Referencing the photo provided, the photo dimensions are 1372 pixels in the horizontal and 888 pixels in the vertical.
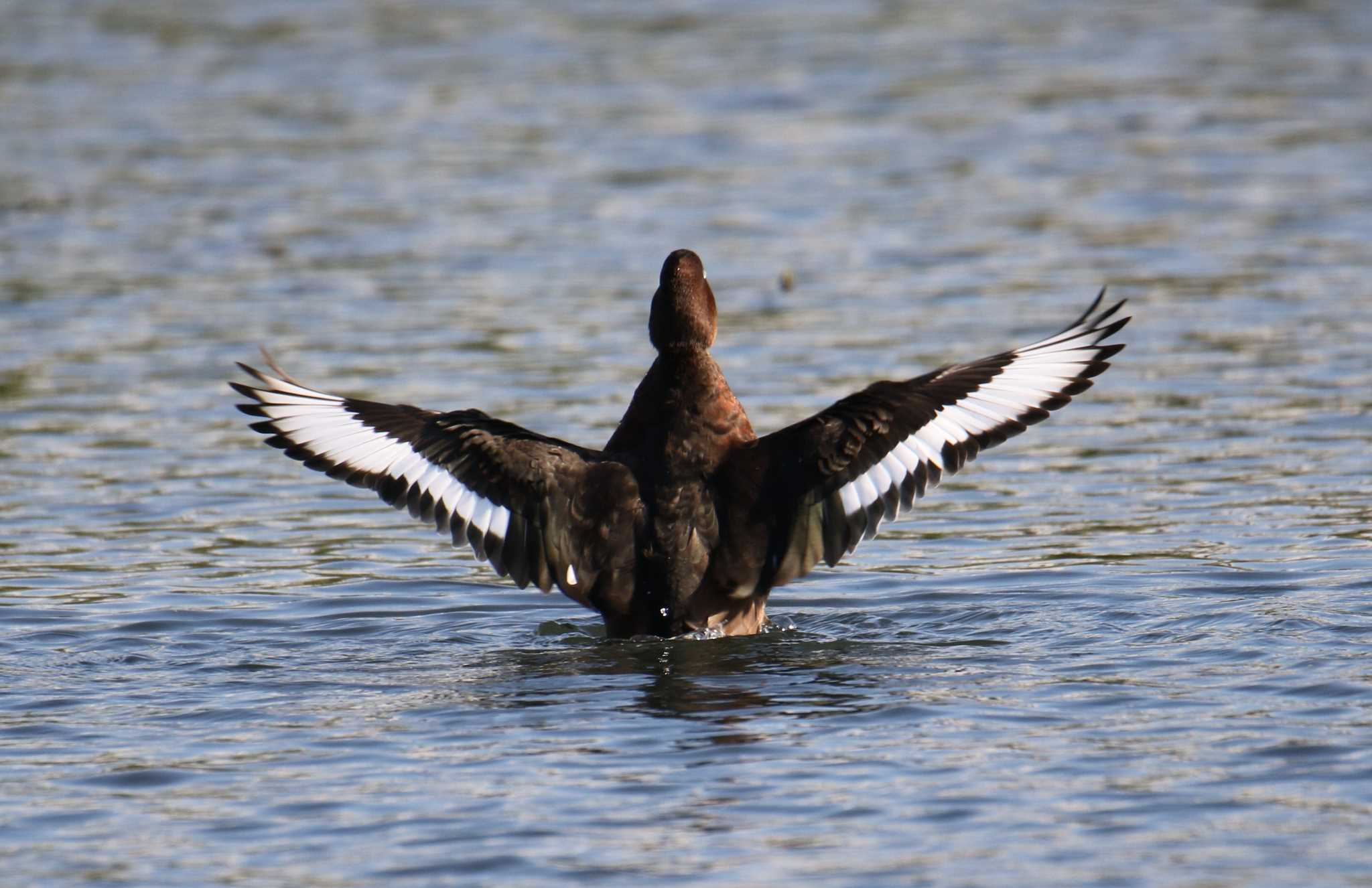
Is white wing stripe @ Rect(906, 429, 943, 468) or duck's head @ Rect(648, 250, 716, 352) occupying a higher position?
duck's head @ Rect(648, 250, 716, 352)

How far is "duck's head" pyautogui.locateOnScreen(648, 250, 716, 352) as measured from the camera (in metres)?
8.74

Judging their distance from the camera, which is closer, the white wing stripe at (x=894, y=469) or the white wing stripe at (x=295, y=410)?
the white wing stripe at (x=894, y=469)

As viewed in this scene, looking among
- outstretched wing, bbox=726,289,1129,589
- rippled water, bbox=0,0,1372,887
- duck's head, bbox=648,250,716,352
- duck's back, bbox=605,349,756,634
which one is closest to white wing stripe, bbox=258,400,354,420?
rippled water, bbox=0,0,1372,887

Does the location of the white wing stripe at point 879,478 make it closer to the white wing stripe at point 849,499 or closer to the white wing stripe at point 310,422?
the white wing stripe at point 849,499

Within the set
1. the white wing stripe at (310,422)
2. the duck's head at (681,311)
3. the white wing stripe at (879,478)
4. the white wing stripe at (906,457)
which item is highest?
the duck's head at (681,311)

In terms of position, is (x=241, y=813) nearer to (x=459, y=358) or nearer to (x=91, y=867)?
(x=91, y=867)

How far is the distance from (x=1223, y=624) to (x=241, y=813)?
163 inches

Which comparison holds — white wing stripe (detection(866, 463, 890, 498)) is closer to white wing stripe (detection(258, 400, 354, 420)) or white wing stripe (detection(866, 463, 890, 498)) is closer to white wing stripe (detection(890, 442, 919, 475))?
white wing stripe (detection(890, 442, 919, 475))

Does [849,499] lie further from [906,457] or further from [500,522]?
[500,522]

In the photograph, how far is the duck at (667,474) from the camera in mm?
8492

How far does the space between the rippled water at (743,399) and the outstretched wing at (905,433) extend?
2.22ft

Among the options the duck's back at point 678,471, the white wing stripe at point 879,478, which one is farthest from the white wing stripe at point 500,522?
the white wing stripe at point 879,478

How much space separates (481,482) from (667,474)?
765 millimetres

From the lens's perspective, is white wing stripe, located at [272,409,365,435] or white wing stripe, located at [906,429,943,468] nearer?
white wing stripe, located at [906,429,943,468]
